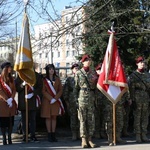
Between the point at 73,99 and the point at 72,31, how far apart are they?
299cm

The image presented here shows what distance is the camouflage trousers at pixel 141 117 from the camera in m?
8.86

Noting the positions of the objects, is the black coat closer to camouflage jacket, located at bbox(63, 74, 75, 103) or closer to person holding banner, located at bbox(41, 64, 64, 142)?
person holding banner, located at bbox(41, 64, 64, 142)

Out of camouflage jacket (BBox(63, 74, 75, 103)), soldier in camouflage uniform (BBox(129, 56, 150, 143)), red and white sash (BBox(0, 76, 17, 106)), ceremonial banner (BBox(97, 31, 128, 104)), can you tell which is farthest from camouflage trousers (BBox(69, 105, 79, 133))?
red and white sash (BBox(0, 76, 17, 106))

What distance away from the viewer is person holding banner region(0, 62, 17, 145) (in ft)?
28.1

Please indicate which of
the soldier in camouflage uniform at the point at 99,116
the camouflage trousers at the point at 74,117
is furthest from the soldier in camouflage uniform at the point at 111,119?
the camouflage trousers at the point at 74,117

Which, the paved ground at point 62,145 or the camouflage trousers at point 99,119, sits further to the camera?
the camouflage trousers at point 99,119

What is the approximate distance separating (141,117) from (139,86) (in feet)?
2.48

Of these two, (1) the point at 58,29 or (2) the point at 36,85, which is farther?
(1) the point at 58,29

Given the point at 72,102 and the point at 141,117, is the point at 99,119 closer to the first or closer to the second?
the point at 72,102

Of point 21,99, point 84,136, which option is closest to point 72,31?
point 21,99

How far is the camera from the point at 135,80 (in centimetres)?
879

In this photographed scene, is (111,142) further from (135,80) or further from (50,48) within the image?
(50,48)

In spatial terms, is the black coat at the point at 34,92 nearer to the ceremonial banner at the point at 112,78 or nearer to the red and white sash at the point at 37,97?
the red and white sash at the point at 37,97

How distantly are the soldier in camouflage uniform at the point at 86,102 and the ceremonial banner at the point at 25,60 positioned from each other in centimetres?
118
